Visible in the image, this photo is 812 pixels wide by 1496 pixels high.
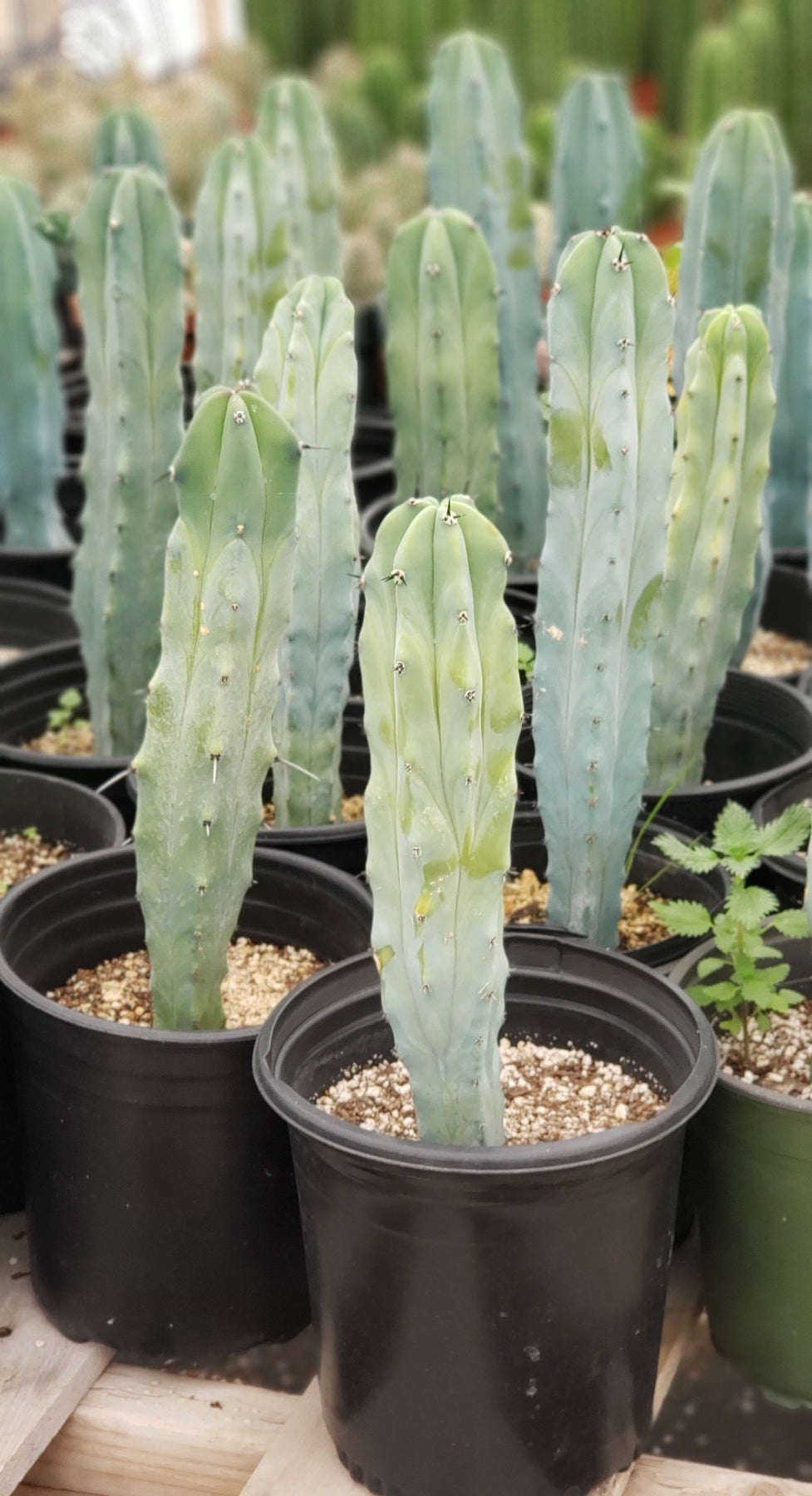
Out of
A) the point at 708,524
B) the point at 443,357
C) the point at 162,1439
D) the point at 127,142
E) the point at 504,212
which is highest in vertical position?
the point at 127,142

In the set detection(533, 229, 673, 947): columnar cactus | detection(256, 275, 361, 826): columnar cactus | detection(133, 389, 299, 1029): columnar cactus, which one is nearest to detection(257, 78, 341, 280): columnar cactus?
detection(256, 275, 361, 826): columnar cactus

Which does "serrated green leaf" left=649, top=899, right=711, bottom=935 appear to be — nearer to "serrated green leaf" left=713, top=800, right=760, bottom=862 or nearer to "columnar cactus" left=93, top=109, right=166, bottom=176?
"serrated green leaf" left=713, top=800, right=760, bottom=862

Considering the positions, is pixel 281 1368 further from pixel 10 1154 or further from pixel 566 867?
pixel 566 867

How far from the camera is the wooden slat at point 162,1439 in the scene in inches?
64.6

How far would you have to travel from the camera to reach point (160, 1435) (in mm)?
1646

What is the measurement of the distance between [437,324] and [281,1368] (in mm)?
1593

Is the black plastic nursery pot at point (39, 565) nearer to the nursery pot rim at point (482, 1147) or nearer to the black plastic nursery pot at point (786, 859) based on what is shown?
the black plastic nursery pot at point (786, 859)

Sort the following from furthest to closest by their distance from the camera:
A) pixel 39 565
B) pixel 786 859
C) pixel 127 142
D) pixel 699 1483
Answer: pixel 127 142 < pixel 39 565 < pixel 786 859 < pixel 699 1483

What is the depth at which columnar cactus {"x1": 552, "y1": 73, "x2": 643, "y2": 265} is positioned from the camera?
3.26 metres

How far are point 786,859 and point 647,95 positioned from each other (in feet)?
22.9

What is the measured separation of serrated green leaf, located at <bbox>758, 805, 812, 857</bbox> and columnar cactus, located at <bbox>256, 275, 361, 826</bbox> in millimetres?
543

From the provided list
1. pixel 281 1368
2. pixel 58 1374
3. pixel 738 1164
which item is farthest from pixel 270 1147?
pixel 281 1368

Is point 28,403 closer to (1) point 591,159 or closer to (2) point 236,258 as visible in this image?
(2) point 236,258

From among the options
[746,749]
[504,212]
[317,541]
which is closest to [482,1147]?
[317,541]
